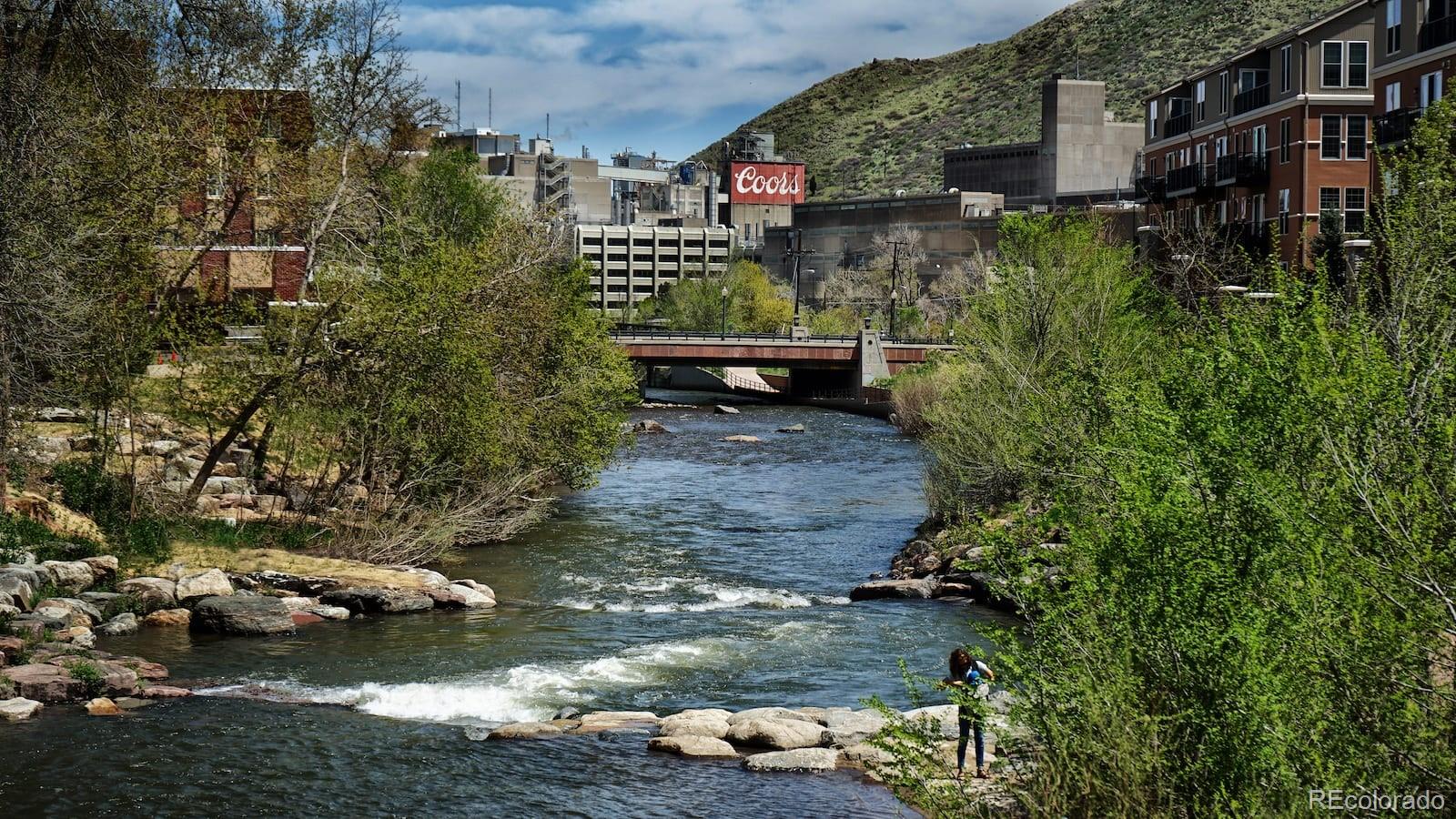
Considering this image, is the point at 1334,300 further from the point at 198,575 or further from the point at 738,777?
the point at 198,575

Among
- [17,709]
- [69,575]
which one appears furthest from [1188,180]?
[17,709]

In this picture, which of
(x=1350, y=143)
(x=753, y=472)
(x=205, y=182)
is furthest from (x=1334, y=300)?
(x=1350, y=143)

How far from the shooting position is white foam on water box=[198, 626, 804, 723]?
2459 cm

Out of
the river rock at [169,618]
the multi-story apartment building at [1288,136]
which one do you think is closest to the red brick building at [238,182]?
the river rock at [169,618]

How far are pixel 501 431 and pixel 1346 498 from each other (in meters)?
30.8

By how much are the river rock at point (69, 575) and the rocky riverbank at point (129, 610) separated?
0.08ft

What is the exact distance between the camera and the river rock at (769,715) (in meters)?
23.5

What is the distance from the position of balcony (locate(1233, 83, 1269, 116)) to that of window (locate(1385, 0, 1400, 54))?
16924 mm

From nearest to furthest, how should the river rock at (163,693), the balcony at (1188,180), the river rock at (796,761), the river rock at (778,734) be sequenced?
the river rock at (796,761) → the river rock at (778,734) → the river rock at (163,693) → the balcony at (1188,180)

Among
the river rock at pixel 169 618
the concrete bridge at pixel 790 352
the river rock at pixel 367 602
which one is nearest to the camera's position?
the river rock at pixel 169 618

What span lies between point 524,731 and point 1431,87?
123ft

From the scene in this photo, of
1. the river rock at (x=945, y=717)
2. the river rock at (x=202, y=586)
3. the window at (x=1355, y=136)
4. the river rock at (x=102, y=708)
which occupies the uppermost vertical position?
the window at (x=1355, y=136)

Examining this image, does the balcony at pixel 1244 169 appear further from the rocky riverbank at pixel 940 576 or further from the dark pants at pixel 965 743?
the dark pants at pixel 965 743

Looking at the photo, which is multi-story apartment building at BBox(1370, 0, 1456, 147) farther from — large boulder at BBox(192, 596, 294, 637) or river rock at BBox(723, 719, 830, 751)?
large boulder at BBox(192, 596, 294, 637)
